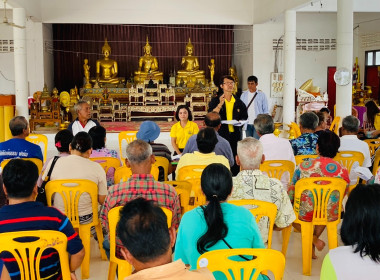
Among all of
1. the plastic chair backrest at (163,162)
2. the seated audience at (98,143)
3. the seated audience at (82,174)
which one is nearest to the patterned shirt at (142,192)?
the seated audience at (82,174)

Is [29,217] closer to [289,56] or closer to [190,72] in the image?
[289,56]

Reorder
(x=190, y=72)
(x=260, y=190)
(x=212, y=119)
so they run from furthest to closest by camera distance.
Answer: (x=190, y=72) → (x=212, y=119) → (x=260, y=190)

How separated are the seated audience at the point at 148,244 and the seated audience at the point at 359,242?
598mm

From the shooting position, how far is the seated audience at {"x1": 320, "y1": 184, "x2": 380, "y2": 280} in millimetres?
2004

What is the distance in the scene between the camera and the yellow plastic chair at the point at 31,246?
2.55m

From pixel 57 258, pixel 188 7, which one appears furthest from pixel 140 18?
pixel 57 258

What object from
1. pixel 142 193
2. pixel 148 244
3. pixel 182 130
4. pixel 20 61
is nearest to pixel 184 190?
pixel 142 193

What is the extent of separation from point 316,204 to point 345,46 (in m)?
6.53

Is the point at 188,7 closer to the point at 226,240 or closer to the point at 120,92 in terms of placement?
the point at 120,92

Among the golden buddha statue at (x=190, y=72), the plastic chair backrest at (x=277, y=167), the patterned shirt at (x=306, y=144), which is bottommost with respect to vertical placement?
the plastic chair backrest at (x=277, y=167)

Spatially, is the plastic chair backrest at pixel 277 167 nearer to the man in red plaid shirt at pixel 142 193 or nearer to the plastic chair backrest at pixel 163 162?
the plastic chair backrest at pixel 163 162

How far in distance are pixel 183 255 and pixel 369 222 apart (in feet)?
3.34

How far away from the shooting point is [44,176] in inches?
161

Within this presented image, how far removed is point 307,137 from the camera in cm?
542
